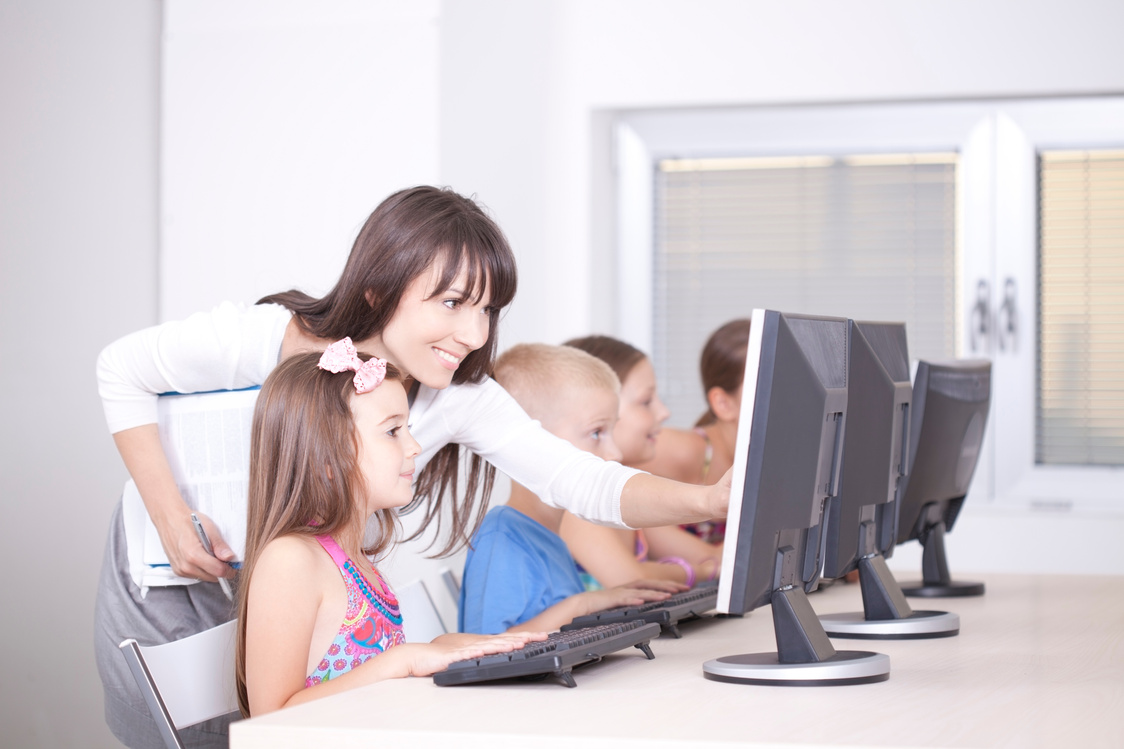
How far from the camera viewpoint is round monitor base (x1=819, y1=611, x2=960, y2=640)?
1539 millimetres

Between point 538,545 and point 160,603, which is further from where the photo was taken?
point 538,545

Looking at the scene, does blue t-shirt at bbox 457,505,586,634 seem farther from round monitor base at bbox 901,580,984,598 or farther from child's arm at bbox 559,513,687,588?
round monitor base at bbox 901,580,984,598

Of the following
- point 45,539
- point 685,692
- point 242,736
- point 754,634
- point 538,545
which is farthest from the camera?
point 45,539

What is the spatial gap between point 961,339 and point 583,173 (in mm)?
1254

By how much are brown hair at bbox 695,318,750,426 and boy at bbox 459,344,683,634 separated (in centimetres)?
67

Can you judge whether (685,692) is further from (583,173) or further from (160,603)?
(583,173)

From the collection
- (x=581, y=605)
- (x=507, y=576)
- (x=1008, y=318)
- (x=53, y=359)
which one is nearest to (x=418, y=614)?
(x=507, y=576)

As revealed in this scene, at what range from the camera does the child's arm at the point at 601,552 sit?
202cm

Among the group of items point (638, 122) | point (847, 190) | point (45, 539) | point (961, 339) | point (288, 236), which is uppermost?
point (638, 122)

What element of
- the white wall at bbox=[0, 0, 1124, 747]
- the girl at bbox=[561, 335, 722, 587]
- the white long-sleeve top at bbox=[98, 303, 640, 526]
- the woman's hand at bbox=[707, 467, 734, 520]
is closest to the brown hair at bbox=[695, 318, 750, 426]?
the girl at bbox=[561, 335, 722, 587]

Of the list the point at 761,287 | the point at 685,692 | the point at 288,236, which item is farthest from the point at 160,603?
the point at 761,287

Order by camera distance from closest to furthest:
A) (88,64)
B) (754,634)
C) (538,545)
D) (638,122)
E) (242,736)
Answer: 1. (242,736)
2. (754,634)
3. (538,545)
4. (88,64)
5. (638,122)

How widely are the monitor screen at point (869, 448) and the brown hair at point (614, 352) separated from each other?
796 millimetres

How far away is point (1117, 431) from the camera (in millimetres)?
3223
